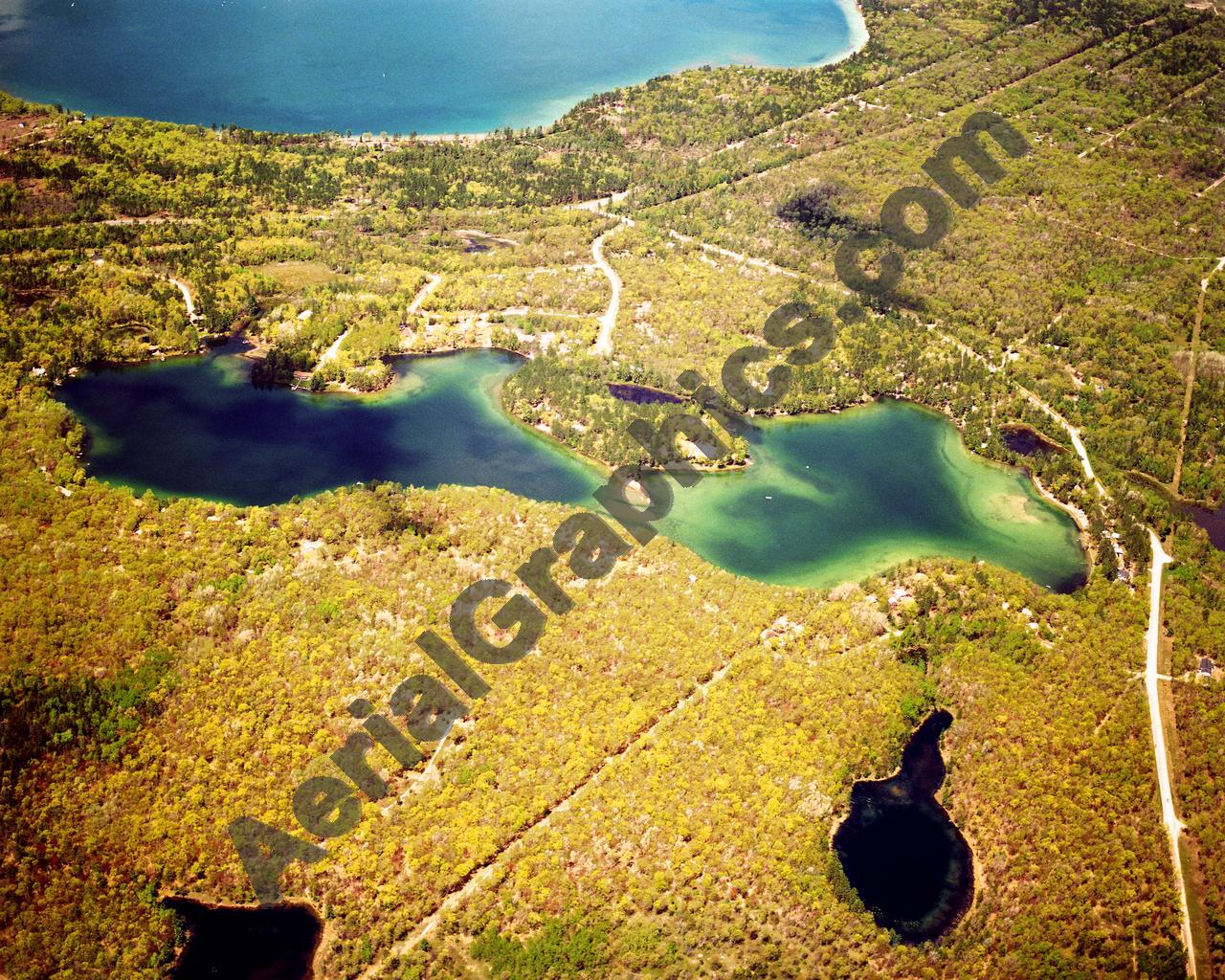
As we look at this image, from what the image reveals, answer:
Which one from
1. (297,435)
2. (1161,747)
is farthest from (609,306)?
(1161,747)

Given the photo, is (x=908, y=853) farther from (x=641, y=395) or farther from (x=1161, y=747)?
(x=641, y=395)

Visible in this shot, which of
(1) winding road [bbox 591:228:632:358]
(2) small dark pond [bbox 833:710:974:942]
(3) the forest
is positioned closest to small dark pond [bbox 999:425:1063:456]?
(3) the forest

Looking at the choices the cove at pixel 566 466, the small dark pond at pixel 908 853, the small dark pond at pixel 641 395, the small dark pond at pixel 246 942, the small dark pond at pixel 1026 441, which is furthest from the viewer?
the small dark pond at pixel 641 395

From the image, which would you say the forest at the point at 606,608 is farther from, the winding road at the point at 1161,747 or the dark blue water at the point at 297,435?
the dark blue water at the point at 297,435

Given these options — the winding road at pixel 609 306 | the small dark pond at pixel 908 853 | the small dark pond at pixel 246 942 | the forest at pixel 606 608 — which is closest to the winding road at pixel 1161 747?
the forest at pixel 606 608

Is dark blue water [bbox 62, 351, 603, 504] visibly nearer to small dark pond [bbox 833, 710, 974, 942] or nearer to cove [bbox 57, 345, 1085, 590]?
cove [bbox 57, 345, 1085, 590]

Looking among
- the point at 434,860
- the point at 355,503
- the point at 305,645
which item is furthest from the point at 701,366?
the point at 434,860
